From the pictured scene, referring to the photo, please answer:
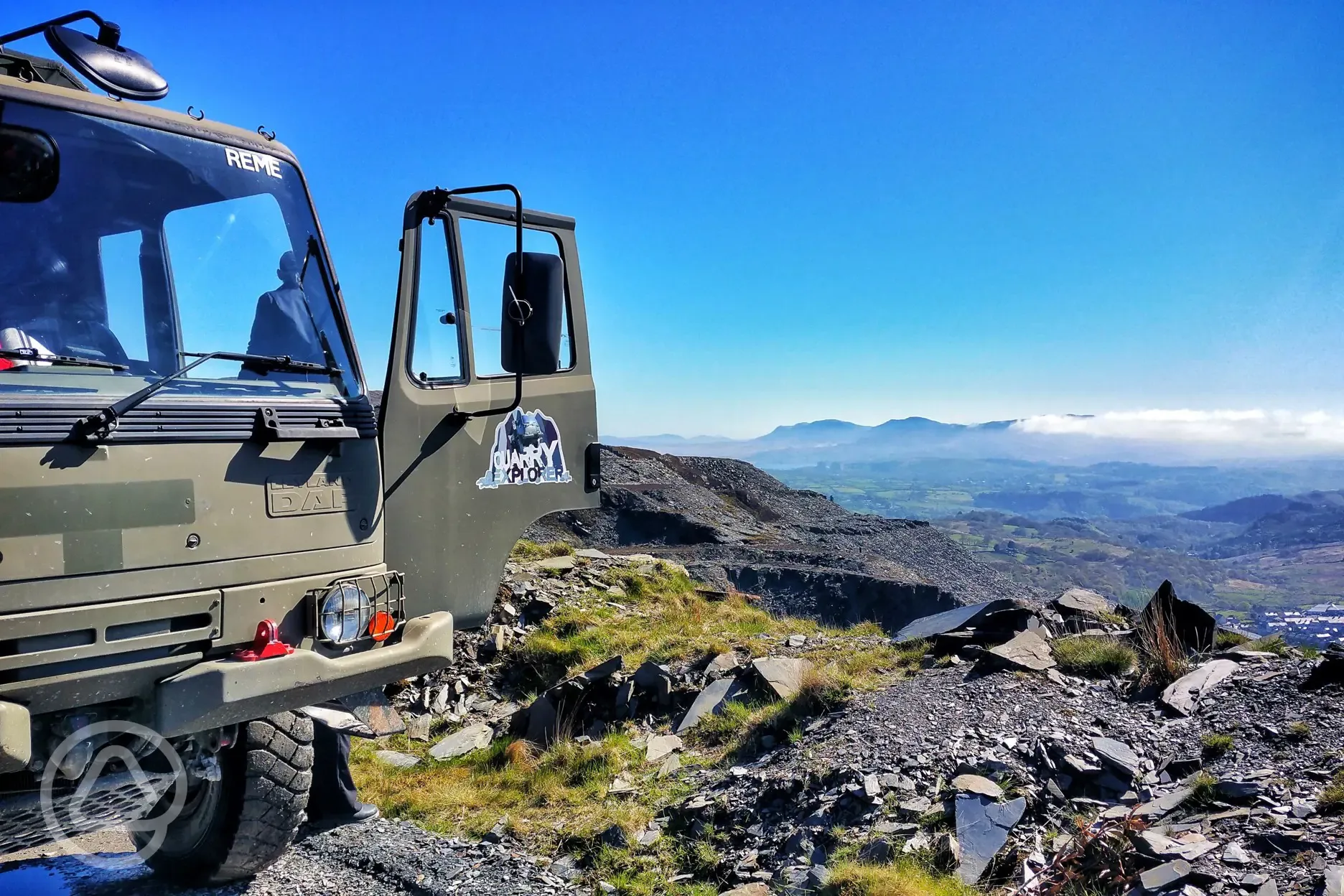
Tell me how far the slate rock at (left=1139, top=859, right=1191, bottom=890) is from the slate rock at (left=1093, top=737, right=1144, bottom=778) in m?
1.00

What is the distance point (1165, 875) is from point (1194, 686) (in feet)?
7.65

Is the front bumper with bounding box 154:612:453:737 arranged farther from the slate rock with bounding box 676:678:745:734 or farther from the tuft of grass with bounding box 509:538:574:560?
the tuft of grass with bounding box 509:538:574:560

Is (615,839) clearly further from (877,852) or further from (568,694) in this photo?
(568,694)

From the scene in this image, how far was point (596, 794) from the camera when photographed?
5.33 metres

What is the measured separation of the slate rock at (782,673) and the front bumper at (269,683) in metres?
3.30

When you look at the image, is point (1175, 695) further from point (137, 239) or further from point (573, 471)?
point (137, 239)

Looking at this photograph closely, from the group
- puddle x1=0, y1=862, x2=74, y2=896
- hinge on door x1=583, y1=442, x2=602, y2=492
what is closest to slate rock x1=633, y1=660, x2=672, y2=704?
hinge on door x1=583, y1=442, x2=602, y2=492

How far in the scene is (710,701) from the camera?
642 centimetres

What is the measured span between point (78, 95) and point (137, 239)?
575mm

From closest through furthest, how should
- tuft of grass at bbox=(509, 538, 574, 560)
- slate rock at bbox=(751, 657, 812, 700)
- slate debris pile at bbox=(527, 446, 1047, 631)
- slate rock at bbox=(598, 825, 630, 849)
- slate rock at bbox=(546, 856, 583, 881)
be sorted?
slate rock at bbox=(546, 856, 583, 881), slate rock at bbox=(598, 825, 630, 849), slate rock at bbox=(751, 657, 812, 700), tuft of grass at bbox=(509, 538, 574, 560), slate debris pile at bbox=(527, 446, 1047, 631)

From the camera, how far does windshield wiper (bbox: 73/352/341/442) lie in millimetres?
2758

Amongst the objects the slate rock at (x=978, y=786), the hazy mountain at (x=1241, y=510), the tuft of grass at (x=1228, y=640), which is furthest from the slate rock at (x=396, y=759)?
the hazy mountain at (x=1241, y=510)

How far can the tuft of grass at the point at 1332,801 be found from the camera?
3.68m

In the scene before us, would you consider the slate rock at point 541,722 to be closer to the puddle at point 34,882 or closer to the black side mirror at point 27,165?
the puddle at point 34,882
